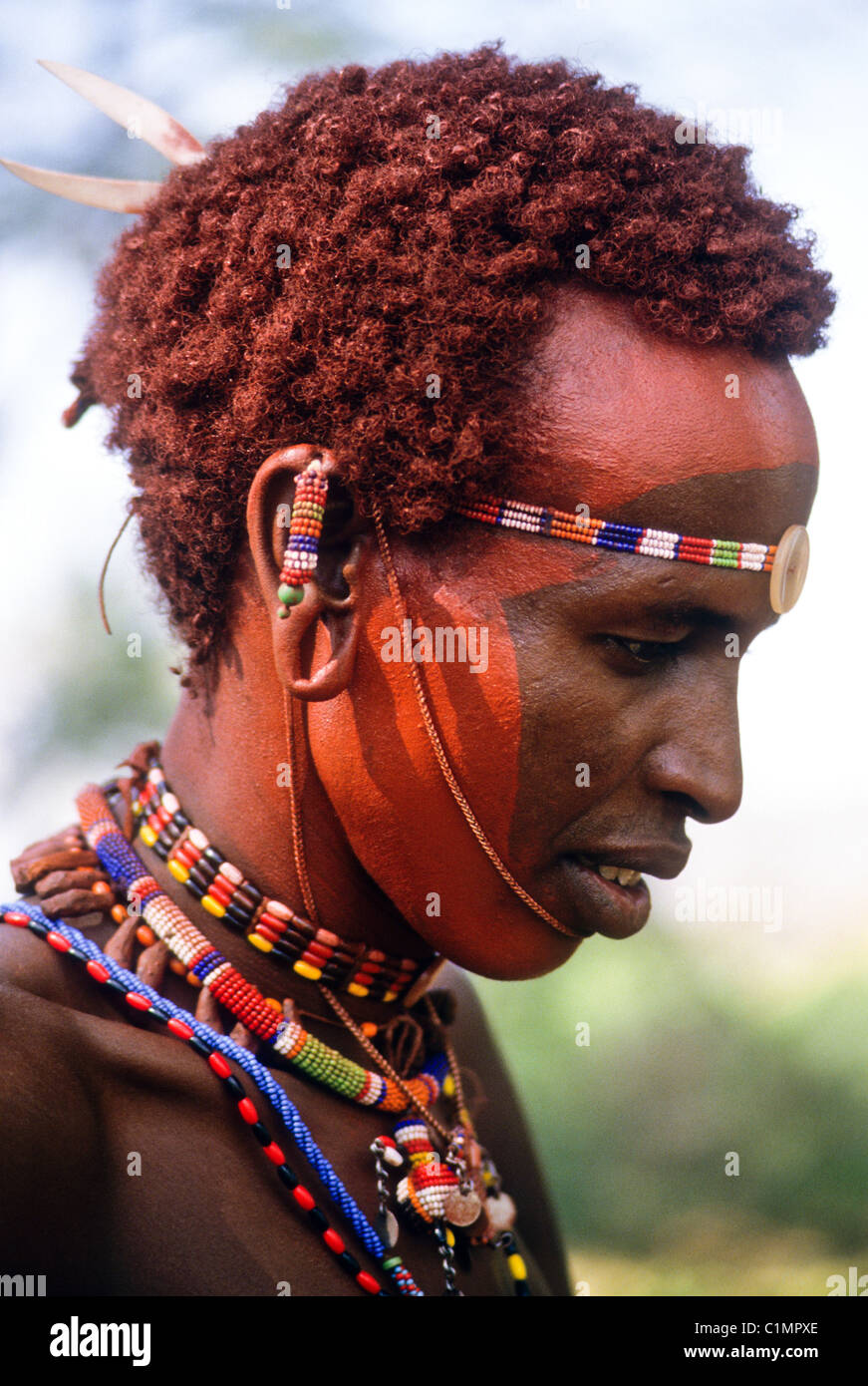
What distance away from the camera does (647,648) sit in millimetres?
2213

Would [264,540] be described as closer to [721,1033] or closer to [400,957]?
[400,957]

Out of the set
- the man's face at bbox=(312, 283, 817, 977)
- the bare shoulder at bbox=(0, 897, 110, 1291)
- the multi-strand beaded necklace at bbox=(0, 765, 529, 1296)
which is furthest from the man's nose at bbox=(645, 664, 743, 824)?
the bare shoulder at bbox=(0, 897, 110, 1291)

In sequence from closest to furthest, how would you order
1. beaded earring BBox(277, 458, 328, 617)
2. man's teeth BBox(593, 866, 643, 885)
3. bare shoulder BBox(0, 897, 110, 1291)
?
bare shoulder BBox(0, 897, 110, 1291) → beaded earring BBox(277, 458, 328, 617) → man's teeth BBox(593, 866, 643, 885)

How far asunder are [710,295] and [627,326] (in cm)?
15

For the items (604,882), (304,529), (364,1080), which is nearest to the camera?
(304,529)

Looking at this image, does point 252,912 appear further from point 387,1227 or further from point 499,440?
point 499,440

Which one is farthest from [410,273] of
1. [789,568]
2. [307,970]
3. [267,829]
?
[307,970]

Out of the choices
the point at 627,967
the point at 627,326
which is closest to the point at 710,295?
the point at 627,326

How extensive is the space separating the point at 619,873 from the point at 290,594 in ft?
2.56

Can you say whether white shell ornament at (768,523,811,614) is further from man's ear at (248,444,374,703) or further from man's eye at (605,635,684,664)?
man's ear at (248,444,374,703)

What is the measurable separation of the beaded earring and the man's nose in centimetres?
65

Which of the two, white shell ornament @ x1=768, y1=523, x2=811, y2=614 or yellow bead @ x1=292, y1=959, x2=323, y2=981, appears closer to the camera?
white shell ornament @ x1=768, y1=523, x2=811, y2=614

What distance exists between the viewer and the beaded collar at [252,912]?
92.2 inches

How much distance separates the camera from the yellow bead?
2377mm
